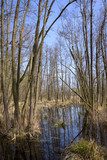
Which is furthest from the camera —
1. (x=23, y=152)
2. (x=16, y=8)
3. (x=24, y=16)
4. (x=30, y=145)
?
(x=24, y=16)

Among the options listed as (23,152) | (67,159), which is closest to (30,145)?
(23,152)

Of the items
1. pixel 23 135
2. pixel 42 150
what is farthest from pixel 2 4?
pixel 42 150

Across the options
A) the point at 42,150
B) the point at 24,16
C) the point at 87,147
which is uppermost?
the point at 24,16

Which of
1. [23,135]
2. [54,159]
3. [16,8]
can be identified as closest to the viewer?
[54,159]

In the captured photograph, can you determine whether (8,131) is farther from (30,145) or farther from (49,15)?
(49,15)

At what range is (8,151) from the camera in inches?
192

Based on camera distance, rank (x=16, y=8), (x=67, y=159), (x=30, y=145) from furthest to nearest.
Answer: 1. (x=16, y=8)
2. (x=30, y=145)
3. (x=67, y=159)

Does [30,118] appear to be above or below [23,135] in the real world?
above

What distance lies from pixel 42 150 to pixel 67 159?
140 cm

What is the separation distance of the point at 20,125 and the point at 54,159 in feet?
8.34

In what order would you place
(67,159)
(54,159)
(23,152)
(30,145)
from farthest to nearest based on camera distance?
1. (30,145)
2. (23,152)
3. (54,159)
4. (67,159)

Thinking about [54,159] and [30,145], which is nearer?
[54,159]

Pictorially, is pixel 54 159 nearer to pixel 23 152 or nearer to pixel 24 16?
pixel 23 152

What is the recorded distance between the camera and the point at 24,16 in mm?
7176
